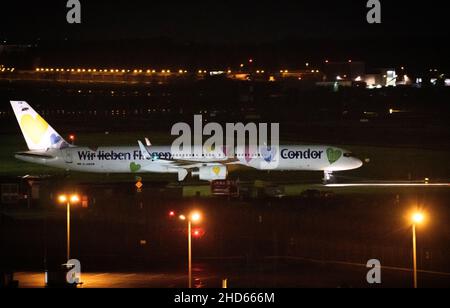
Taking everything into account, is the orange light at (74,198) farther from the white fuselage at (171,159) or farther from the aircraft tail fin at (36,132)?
the aircraft tail fin at (36,132)

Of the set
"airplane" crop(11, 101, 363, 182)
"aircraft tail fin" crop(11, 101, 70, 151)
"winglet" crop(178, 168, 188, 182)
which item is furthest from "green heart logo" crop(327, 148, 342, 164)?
"aircraft tail fin" crop(11, 101, 70, 151)

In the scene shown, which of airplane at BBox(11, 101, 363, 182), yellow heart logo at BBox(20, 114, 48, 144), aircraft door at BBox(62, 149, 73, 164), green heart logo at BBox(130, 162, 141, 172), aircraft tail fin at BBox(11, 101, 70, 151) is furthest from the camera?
green heart logo at BBox(130, 162, 141, 172)

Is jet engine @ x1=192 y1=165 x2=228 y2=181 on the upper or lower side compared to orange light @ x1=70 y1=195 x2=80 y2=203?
upper

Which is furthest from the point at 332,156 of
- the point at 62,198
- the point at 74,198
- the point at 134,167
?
the point at 62,198

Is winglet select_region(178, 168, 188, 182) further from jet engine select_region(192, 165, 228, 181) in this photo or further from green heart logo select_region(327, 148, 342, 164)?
green heart logo select_region(327, 148, 342, 164)

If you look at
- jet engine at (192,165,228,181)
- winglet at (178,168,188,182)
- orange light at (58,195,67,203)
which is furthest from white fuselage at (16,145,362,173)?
orange light at (58,195,67,203)

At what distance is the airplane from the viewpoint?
82312 mm

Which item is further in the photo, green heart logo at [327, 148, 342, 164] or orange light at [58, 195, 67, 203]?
green heart logo at [327, 148, 342, 164]

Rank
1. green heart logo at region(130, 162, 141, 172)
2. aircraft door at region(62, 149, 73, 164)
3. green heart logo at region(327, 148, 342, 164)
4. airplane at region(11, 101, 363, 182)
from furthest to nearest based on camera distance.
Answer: green heart logo at region(130, 162, 141, 172) → aircraft door at region(62, 149, 73, 164) → green heart logo at region(327, 148, 342, 164) → airplane at region(11, 101, 363, 182)

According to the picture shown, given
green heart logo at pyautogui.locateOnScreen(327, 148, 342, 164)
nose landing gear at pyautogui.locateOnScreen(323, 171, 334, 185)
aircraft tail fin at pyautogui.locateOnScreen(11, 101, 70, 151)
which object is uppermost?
aircraft tail fin at pyautogui.locateOnScreen(11, 101, 70, 151)

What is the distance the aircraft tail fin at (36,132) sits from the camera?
276 feet

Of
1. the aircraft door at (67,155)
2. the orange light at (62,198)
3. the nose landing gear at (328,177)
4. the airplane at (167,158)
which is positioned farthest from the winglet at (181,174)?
the orange light at (62,198)
